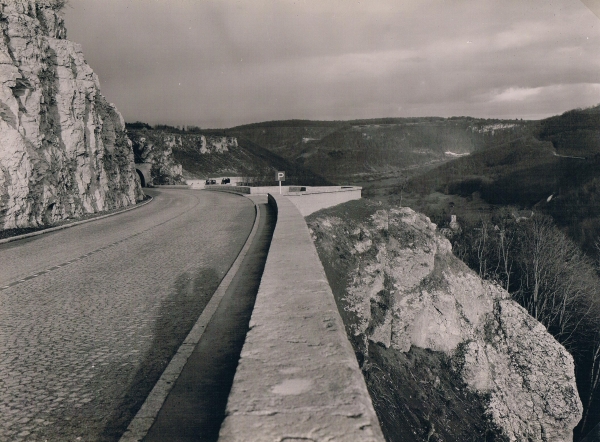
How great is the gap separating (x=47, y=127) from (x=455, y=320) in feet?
80.1

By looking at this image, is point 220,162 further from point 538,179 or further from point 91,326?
point 91,326

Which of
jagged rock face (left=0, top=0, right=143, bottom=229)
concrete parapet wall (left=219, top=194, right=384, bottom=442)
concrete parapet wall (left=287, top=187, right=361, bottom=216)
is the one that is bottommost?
concrete parapet wall (left=287, top=187, right=361, bottom=216)

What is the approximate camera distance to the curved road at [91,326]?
2863 millimetres

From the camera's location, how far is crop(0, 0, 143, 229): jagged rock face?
15.1 meters

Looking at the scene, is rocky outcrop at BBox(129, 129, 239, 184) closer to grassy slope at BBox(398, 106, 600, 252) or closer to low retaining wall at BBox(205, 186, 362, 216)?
low retaining wall at BBox(205, 186, 362, 216)

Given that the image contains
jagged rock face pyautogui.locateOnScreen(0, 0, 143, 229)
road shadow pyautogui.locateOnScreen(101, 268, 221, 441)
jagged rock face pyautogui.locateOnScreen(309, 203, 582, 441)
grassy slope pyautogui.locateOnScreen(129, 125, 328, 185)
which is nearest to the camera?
road shadow pyautogui.locateOnScreen(101, 268, 221, 441)

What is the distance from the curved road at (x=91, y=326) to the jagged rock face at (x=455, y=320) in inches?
457

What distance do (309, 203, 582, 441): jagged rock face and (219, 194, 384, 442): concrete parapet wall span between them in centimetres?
1545

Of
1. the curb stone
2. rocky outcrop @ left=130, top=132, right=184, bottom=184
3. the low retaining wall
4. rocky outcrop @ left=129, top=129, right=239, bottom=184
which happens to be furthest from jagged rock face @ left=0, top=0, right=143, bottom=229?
rocky outcrop @ left=129, top=129, right=239, bottom=184

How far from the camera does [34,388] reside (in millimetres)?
3209

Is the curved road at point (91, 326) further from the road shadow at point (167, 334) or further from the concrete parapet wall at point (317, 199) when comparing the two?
the concrete parapet wall at point (317, 199)

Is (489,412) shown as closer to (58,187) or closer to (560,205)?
(58,187)

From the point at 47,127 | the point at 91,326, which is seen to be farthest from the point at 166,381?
the point at 47,127

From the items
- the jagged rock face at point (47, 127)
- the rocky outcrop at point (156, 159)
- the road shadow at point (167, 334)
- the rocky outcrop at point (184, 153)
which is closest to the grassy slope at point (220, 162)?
the rocky outcrop at point (184, 153)
